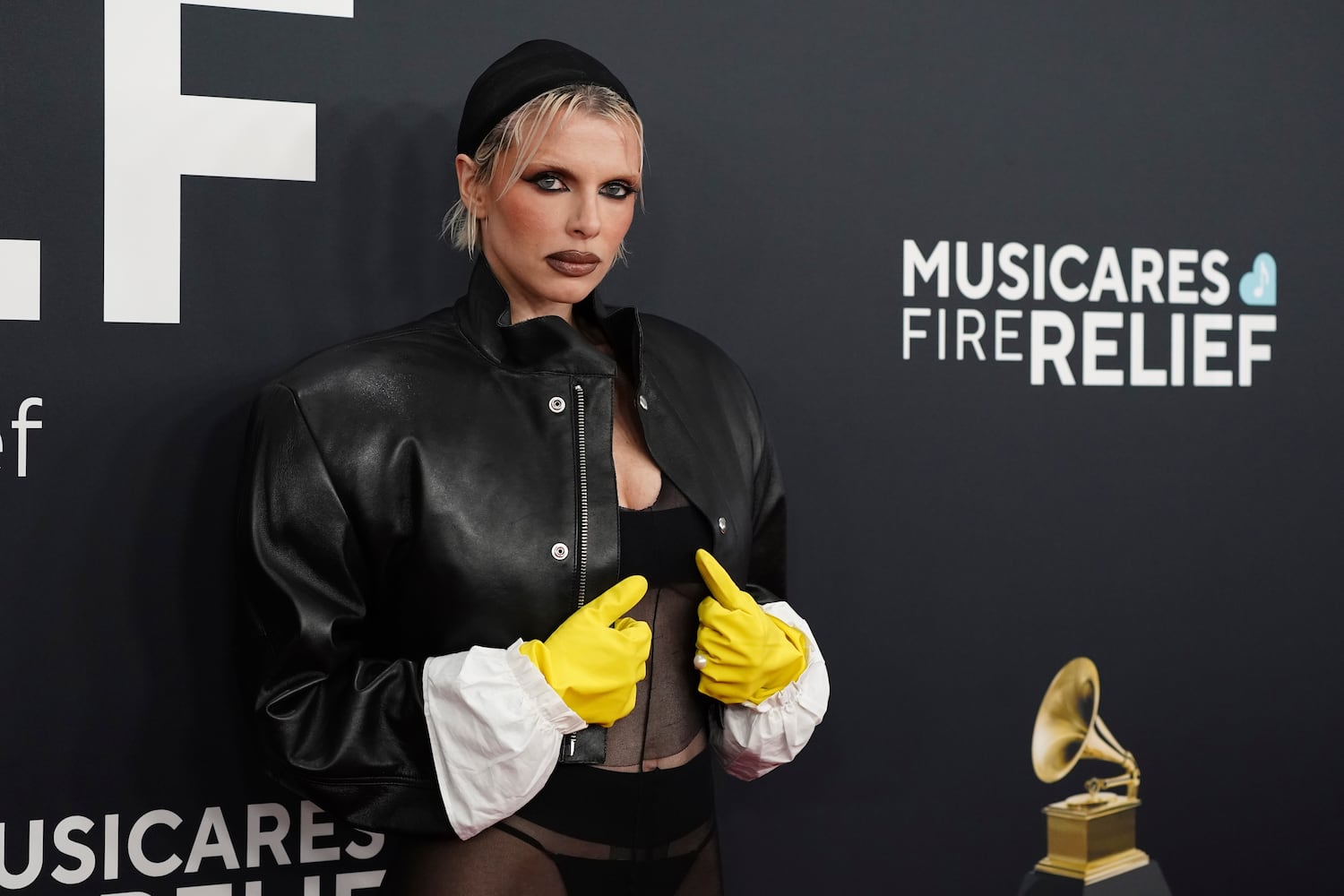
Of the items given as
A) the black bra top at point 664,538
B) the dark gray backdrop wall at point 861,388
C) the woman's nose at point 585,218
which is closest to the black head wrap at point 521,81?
the woman's nose at point 585,218

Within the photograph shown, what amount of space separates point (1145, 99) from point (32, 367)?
1.71 m

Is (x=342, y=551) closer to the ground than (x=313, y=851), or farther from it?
farther from it

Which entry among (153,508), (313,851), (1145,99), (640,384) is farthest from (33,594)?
(1145,99)

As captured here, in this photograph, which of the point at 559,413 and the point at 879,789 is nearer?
the point at 559,413

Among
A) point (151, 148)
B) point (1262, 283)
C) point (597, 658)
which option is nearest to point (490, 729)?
point (597, 658)

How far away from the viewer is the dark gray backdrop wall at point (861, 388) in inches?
62.1

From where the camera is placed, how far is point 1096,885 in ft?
6.77

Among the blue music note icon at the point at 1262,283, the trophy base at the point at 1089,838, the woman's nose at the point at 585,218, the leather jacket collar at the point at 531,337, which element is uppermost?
the blue music note icon at the point at 1262,283

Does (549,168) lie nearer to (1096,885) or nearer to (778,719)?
(778,719)

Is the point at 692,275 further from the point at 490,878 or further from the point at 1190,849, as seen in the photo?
the point at 1190,849

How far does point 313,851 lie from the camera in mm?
1682

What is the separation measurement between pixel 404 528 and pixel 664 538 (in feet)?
0.92

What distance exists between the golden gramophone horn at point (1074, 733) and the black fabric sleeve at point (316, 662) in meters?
1.14

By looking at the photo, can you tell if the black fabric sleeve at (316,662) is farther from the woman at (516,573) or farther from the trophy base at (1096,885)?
the trophy base at (1096,885)
